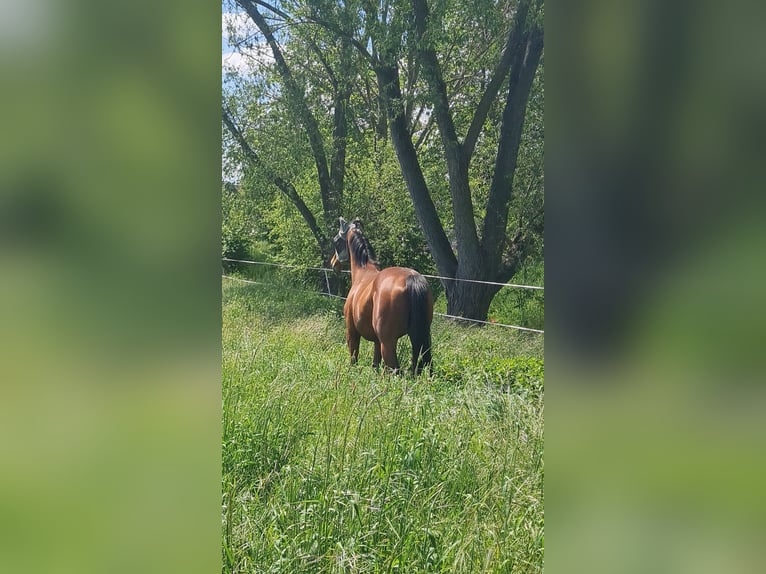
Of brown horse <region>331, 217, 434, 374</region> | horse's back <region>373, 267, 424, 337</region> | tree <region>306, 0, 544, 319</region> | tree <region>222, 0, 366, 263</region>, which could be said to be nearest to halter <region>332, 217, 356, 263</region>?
brown horse <region>331, 217, 434, 374</region>

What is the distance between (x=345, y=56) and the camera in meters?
4.35

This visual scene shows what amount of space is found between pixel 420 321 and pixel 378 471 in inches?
72.8

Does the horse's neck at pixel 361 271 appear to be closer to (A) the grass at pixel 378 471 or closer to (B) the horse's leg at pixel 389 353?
(B) the horse's leg at pixel 389 353

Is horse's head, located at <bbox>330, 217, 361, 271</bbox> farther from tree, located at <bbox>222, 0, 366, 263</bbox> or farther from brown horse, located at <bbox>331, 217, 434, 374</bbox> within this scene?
tree, located at <bbox>222, 0, 366, 263</bbox>

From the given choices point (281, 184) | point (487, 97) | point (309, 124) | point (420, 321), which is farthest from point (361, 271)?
point (487, 97)

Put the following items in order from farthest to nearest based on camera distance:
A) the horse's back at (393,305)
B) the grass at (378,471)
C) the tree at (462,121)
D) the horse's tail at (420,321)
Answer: the tree at (462,121) → the horse's back at (393,305) → the horse's tail at (420,321) → the grass at (378,471)

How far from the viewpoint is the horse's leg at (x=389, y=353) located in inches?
164

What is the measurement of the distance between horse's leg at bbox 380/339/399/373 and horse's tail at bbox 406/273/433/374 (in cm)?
15

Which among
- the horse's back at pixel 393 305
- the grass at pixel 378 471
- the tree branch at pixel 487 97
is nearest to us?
the grass at pixel 378 471

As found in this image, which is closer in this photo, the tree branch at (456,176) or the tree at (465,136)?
the tree at (465,136)

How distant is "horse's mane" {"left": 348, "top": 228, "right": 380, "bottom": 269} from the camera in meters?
4.45

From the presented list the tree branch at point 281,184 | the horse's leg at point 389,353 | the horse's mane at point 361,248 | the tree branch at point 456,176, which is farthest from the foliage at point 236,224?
the tree branch at point 456,176
